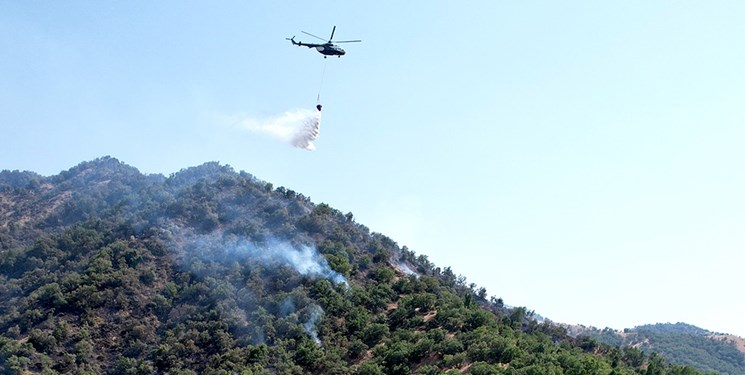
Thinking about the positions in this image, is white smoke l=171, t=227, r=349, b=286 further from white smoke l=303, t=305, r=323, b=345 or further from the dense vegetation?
white smoke l=303, t=305, r=323, b=345

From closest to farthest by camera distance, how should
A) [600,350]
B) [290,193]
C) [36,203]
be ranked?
[600,350]
[290,193]
[36,203]

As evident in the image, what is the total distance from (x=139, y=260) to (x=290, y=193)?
44757 millimetres

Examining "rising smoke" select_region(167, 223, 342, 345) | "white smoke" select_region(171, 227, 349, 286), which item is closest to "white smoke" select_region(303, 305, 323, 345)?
"rising smoke" select_region(167, 223, 342, 345)

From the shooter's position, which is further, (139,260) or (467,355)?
(139,260)

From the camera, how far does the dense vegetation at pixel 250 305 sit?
97938 millimetres

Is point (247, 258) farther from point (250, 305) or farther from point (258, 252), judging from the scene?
point (250, 305)

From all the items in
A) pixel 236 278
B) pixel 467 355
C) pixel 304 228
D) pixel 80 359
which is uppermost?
pixel 304 228

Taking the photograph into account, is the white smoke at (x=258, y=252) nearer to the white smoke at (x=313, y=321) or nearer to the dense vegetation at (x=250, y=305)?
the dense vegetation at (x=250, y=305)

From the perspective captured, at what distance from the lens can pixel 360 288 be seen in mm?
123500

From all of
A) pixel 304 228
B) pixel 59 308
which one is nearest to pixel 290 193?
pixel 304 228

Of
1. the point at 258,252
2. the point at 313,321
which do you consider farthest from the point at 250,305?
the point at 258,252

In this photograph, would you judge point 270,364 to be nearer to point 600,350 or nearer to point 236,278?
point 236,278

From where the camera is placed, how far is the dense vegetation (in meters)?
97.9

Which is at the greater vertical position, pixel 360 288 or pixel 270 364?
pixel 360 288
